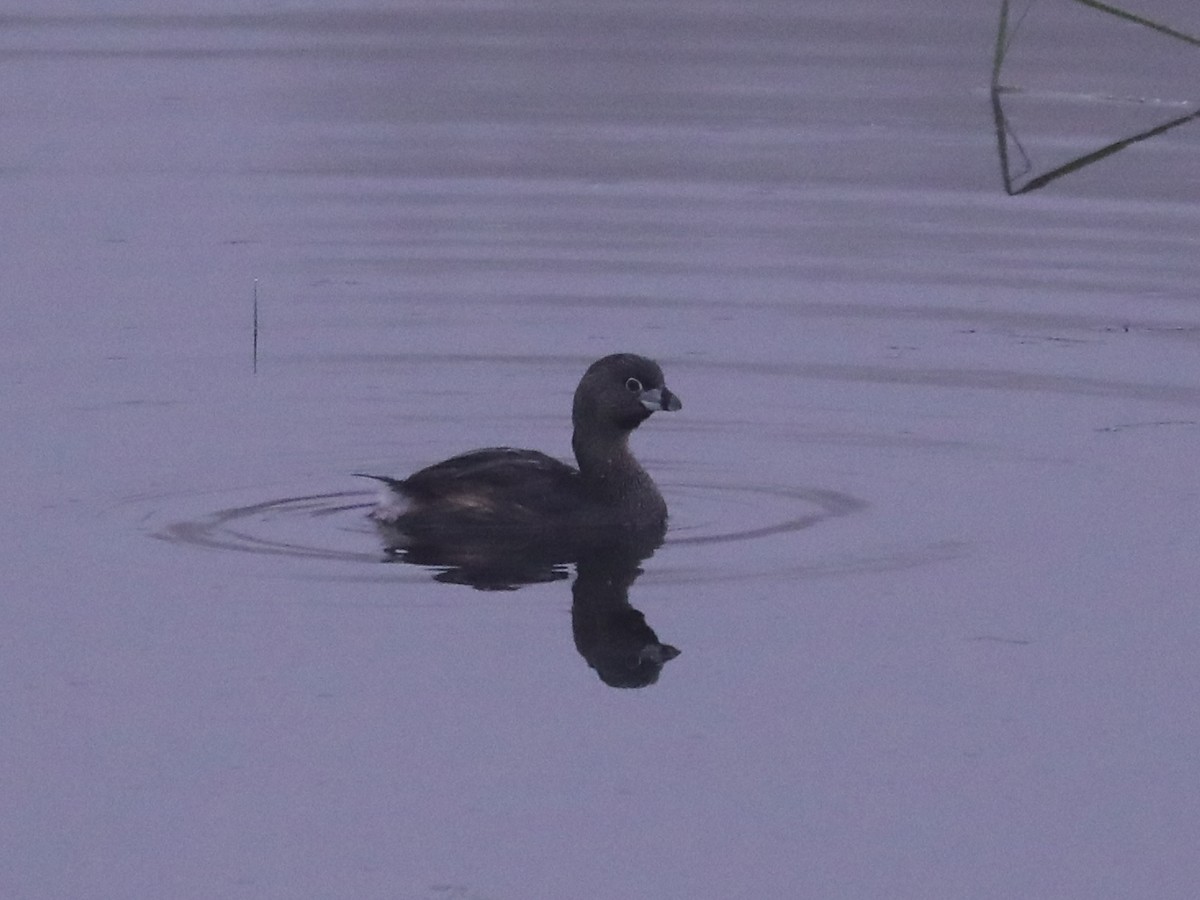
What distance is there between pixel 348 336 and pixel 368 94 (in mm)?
7383

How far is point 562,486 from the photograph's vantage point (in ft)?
34.3

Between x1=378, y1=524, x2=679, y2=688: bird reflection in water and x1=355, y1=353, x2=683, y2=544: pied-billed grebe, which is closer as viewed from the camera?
x1=378, y1=524, x2=679, y2=688: bird reflection in water

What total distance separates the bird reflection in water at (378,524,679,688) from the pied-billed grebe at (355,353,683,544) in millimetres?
74

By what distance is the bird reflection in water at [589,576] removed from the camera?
8477 mm

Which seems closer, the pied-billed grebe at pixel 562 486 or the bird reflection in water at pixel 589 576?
the bird reflection in water at pixel 589 576

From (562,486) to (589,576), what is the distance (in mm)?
820

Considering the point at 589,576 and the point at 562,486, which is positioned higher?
the point at 562,486

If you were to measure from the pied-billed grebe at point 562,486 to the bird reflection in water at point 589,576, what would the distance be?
7 centimetres

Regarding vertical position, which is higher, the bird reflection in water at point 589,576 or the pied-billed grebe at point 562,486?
the pied-billed grebe at point 562,486

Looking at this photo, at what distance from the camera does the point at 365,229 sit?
15.7 metres

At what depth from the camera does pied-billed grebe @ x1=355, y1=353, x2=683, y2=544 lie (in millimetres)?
10219

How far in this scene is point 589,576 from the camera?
9.71m

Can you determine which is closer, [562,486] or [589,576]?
[589,576]

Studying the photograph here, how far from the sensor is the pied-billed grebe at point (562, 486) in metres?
10.2
